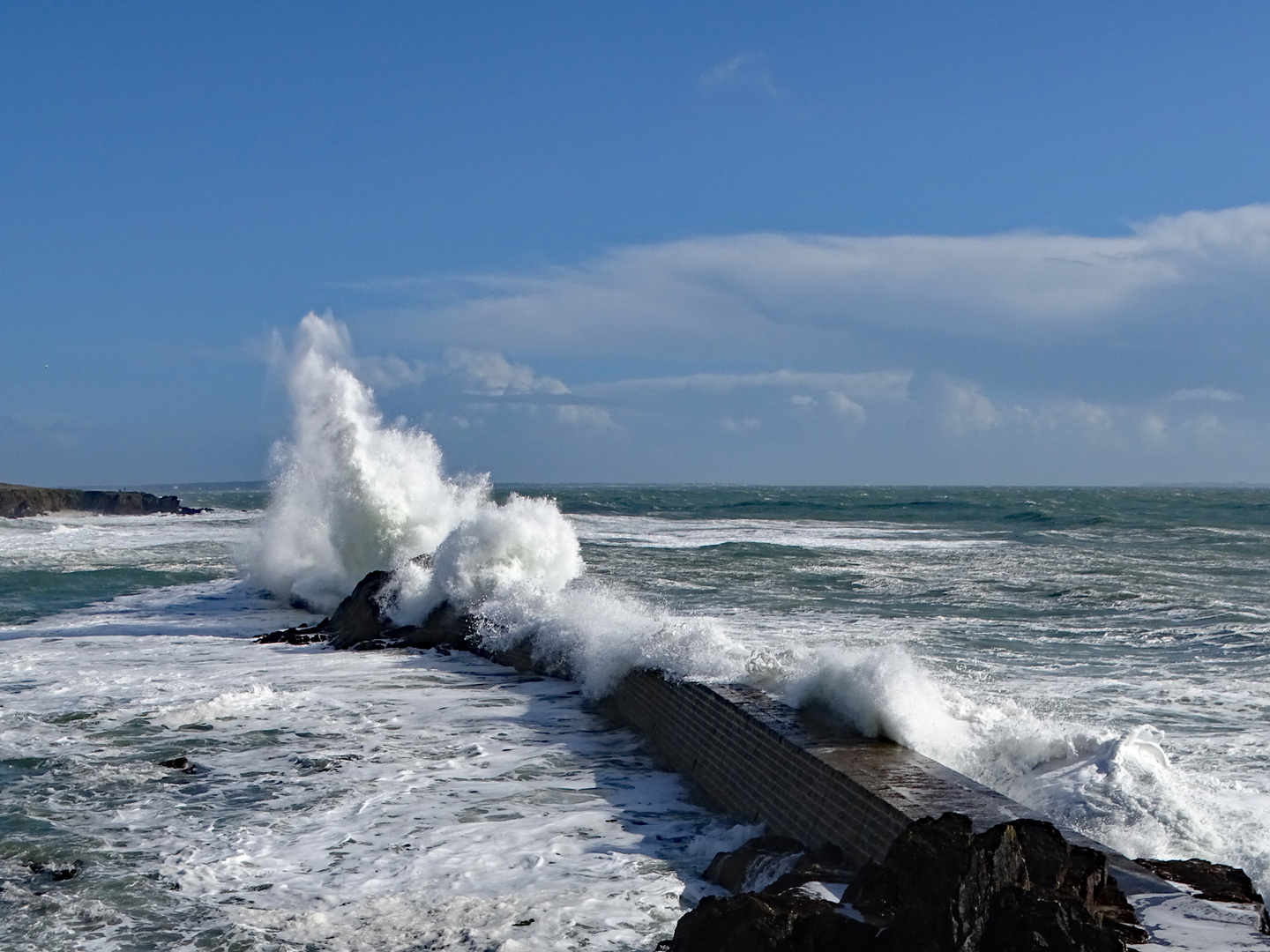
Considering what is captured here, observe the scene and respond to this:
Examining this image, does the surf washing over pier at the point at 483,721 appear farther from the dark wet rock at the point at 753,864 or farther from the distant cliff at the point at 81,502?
the distant cliff at the point at 81,502

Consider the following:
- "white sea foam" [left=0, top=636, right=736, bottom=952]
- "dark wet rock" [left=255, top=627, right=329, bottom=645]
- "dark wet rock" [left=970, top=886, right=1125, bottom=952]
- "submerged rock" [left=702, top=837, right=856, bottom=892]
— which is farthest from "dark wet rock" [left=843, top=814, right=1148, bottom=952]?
"dark wet rock" [left=255, top=627, right=329, bottom=645]

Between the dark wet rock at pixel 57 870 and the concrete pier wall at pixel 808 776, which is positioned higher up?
the concrete pier wall at pixel 808 776

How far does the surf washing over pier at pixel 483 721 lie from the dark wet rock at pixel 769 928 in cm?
96

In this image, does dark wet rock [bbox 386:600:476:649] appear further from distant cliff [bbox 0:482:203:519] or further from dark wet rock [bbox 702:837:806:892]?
distant cliff [bbox 0:482:203:519]

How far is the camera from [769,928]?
3.98m

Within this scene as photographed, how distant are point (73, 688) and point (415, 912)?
23.1 feet

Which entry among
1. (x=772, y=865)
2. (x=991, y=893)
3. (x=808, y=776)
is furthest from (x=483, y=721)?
(x=991, y=893)

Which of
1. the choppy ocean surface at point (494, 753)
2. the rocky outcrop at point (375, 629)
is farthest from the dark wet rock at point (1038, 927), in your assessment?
the rocky outcrop at point (375, 629)

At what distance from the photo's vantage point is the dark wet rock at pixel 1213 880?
4.57 m

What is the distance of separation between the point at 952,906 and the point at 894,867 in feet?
1.97

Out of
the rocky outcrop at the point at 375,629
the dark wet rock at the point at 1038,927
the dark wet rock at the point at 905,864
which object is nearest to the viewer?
the dark wet rock at the point at 1038,927

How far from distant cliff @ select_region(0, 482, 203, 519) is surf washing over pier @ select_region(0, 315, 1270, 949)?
116 feet

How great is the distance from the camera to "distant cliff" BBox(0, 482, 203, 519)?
173 ft

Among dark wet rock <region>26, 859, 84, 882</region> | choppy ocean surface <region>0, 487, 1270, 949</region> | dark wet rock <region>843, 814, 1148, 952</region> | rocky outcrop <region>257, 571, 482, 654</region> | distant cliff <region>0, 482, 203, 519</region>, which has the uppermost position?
distant cliff <region>0, 482, 203, 519</region>
